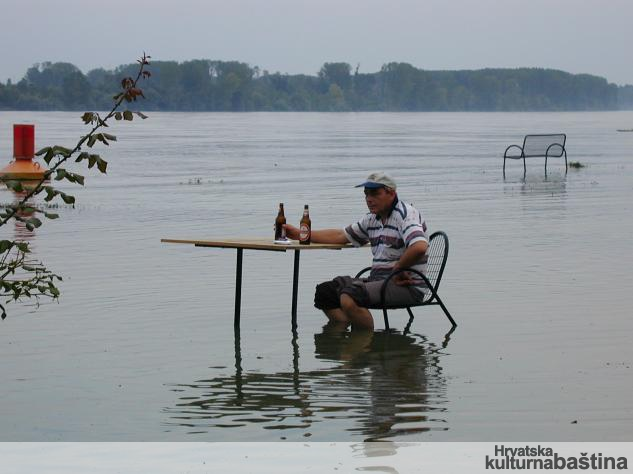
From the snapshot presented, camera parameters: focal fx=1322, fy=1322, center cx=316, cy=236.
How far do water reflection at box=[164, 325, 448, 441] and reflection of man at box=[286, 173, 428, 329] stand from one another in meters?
0.39

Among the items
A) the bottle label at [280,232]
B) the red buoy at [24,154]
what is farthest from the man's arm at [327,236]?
the red buoy at [24,154]

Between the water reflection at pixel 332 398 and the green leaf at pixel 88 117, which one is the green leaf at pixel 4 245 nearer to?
the green leaf at pixel 88 117

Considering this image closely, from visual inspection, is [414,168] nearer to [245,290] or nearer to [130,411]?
[245,290]

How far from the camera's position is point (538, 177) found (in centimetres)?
3116

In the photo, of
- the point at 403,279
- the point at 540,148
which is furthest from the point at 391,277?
the point at 540,148

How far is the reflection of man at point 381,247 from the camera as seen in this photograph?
990 cm

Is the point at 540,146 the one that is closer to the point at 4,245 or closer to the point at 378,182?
the point at 378,182

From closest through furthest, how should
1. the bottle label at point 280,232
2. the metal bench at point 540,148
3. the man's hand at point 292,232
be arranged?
1. the bottle label at point 280,232
2. the man's hand at point 292,232
3. the metal bench at point 540,148

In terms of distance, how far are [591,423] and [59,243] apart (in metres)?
10.7

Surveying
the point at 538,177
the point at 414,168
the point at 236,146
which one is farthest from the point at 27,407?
the point at 236,146

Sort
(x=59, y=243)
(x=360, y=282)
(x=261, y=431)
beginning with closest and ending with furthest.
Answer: (x=261, y=431), (x=360, y=282), (x=59, y=243)

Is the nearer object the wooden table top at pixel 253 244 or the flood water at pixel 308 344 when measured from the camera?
the flood water at pixel 308 344

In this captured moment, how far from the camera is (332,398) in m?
7.98
